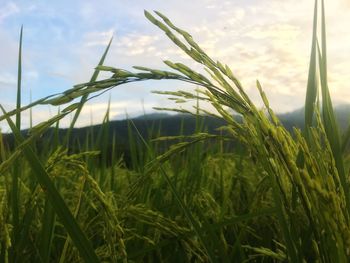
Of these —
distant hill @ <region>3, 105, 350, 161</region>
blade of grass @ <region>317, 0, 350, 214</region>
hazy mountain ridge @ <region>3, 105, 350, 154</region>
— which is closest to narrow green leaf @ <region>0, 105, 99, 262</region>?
hazy mountain ridge @ <region>3, 105, 350, 154</region>

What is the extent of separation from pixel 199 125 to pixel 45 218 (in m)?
2.23

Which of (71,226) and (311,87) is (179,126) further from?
(71,226)

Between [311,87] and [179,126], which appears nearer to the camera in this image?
[311,87]

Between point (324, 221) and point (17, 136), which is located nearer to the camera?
point (324, 221)

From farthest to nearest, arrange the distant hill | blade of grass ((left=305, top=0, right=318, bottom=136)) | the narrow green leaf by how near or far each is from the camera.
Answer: the distant hill
blade of grass ((left=305, top=0, right=318, bottom=136))
the narrow green leaf

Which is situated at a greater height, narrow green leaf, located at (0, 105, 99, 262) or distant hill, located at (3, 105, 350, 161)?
distant hill, located at (3, 105, 350, 161)

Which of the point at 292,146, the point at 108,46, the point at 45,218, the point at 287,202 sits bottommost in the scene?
the point at 45,218

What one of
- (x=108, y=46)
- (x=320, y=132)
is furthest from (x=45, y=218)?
(x=108, y=46)

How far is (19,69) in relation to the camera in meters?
2.17

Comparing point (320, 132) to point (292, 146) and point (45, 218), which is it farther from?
point (45, 218)

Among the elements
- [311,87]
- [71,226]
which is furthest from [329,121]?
[71,226]

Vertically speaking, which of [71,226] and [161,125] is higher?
[161,125]

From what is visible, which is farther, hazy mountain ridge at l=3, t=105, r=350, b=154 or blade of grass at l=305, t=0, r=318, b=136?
hazy mountain ridge at l=3, t=105, r=350, b=154

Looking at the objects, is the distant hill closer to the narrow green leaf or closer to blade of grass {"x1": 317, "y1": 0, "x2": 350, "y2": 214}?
blade of grass {"x1": 317, "y1": 0, "x2": 350, "y2": 214}
